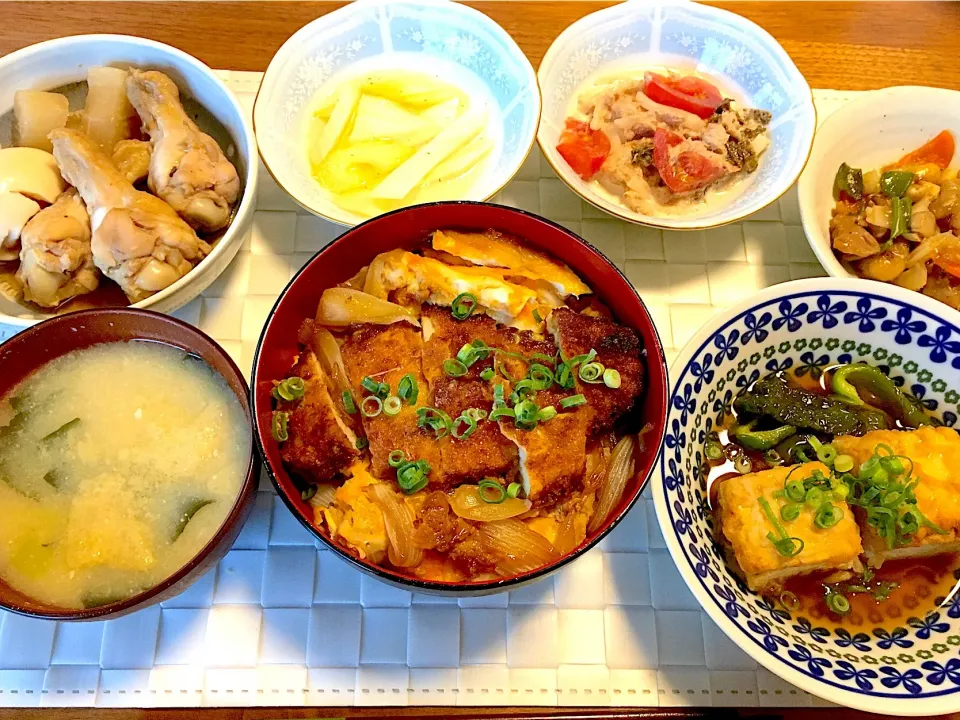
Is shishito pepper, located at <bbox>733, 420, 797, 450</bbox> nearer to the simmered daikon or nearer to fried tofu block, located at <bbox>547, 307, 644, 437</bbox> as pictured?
fried tofu block, located at <bbox>547, 307, 644, 437</bbox>

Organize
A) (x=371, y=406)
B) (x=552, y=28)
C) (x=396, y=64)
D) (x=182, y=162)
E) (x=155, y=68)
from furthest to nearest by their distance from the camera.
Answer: (x=552, y=28) < (x=396, y=64) < (x=155, y=68) < (x=182, y=162) < (x=371, y=406)

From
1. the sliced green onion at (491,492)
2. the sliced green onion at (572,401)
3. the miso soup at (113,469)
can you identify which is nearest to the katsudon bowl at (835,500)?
the sliced green onion at (572,401)

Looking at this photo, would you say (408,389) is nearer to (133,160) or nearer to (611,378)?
(611,378)

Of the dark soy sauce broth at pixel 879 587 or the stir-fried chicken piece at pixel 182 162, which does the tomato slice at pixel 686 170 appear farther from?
the stir-fried chicken piece at pixel 182 162

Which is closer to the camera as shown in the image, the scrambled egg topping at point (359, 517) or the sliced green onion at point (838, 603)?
the scrambled egg topping at point (359, 517)

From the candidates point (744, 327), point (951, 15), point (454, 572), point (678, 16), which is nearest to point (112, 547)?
point (454, 572)

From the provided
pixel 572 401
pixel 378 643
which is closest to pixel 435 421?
pixel 572 401
